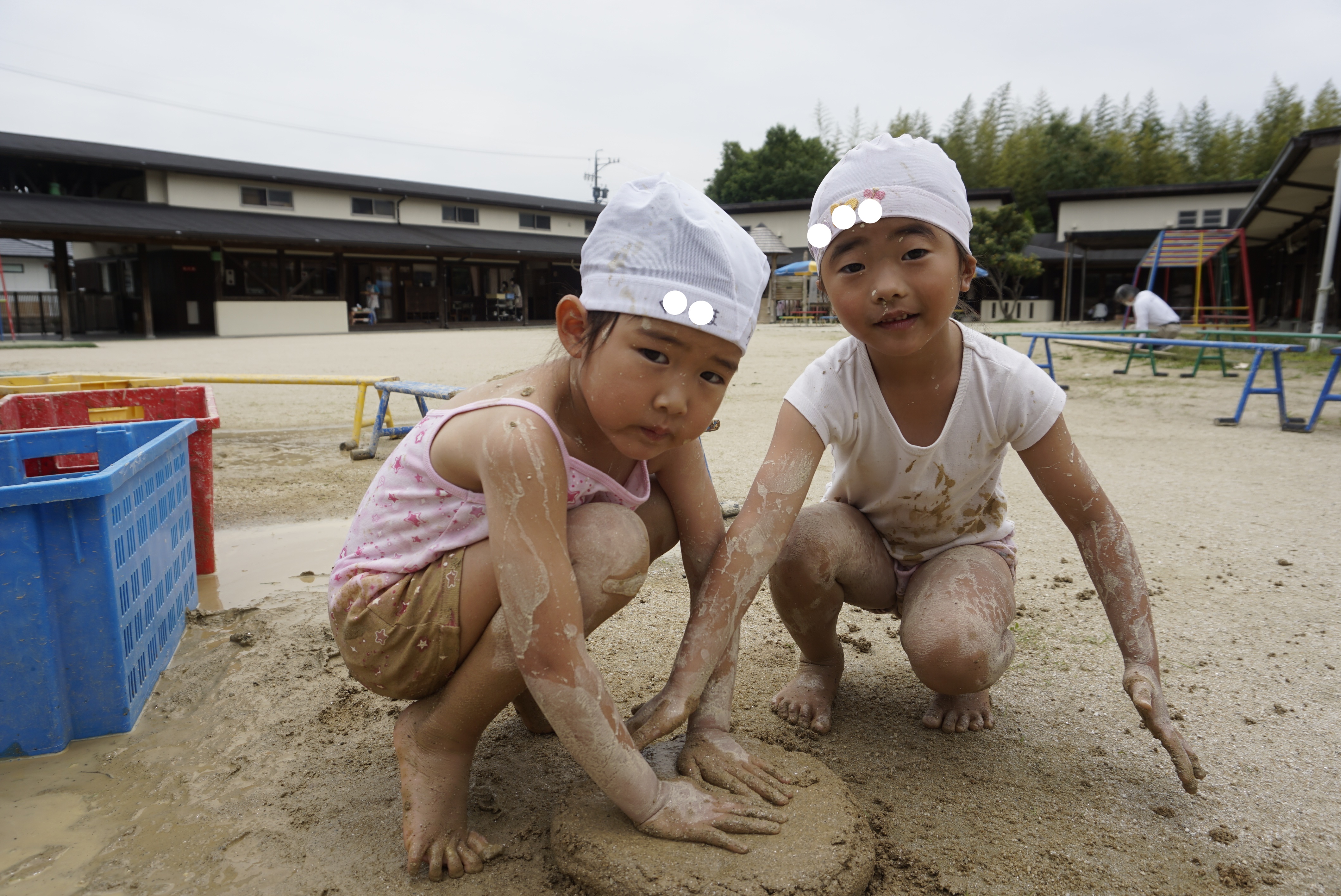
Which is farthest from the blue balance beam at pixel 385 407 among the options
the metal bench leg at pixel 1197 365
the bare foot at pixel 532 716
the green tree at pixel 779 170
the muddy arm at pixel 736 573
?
the green tree at pixel 779 170

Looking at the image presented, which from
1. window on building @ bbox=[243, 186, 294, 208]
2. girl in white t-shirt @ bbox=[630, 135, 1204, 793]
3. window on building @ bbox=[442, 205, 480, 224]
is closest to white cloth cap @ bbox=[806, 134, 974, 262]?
girl in white t-shirt @ bbox=[630, 135, 1204, 793]

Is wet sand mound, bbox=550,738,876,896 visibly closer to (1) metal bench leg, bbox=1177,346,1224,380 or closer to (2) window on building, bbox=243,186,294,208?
(1) metal bench leg, bbox=1177,346,1224,380

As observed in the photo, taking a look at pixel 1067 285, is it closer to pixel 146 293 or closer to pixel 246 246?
pixel 246 246

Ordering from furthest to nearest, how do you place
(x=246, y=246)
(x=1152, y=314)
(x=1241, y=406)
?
1. (x=246, y=246)
2. (x=1152, y=314)
3. (x=1241, y=406)

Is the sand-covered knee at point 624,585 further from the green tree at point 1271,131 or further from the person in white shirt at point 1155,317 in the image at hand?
the green tree at point 1271,131

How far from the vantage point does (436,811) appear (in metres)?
1.46

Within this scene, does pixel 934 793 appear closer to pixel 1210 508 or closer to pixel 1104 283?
pixel 1210 508

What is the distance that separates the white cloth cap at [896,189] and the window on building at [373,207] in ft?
81.5

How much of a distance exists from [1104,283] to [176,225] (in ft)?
85.6

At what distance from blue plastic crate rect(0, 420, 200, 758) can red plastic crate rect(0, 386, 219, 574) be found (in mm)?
771

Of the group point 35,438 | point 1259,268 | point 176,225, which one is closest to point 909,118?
point 1259,268

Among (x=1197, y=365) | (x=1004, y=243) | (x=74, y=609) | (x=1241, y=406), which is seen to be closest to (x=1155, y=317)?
(x=1197, y=365)

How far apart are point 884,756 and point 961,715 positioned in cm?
23

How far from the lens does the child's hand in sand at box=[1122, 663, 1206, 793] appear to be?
5.04 ft
